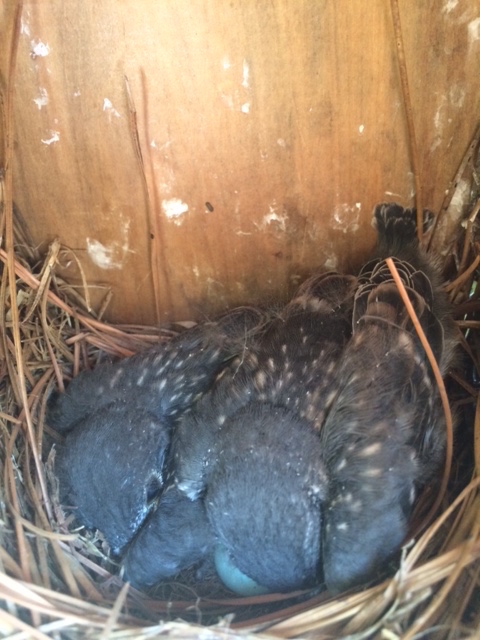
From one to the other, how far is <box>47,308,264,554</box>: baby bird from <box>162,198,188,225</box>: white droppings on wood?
25 centimetres

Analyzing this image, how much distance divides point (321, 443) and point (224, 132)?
0.65 metres

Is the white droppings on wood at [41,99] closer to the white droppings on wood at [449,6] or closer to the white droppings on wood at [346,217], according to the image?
the white droppings on wood at [346,217]

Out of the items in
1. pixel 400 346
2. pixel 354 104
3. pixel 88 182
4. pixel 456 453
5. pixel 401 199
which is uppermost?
pixel 354 104

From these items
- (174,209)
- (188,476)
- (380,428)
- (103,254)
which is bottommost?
(188,476)

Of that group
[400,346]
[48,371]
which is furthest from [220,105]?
[48,371]

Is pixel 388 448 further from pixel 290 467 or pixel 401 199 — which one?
pixel 401 199

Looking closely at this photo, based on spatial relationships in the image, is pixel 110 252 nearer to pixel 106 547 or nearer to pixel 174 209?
pixel 174 209

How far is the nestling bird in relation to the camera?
42.3 inches

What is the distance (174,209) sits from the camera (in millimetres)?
1382

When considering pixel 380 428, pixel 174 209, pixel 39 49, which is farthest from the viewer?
pixel 174 209

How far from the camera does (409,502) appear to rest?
3.62 ft

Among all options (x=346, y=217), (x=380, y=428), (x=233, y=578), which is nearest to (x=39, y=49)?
(x=346, y=217)

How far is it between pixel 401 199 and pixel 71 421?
0.87 metres

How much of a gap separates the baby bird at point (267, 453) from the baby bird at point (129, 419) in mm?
50
